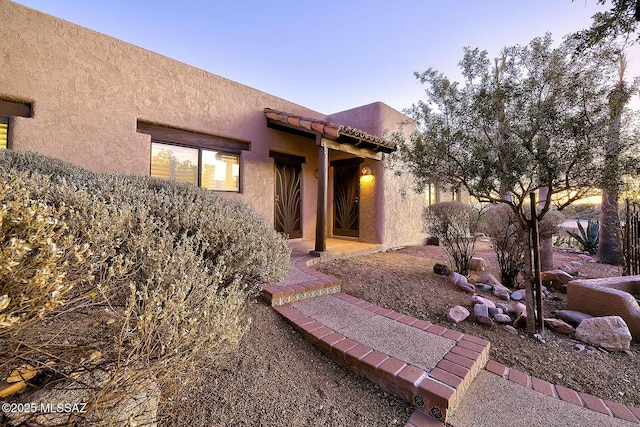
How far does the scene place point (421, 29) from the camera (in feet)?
22.9

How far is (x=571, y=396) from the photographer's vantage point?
6.55 ft

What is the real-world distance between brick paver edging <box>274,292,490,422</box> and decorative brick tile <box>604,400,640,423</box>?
2.63 feet

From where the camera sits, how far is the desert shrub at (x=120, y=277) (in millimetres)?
1098

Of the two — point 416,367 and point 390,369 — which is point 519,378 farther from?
point 390,369

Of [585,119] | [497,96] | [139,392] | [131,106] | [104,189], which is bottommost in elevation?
[139,392]

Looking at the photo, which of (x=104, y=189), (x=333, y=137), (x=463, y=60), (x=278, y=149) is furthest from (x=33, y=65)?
(x=463, y=60)

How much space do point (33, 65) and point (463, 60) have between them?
669 centimetres

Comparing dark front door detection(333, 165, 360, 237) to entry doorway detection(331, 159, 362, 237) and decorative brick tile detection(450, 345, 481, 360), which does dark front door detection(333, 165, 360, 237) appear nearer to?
entry doorway detection(331, 159, 362, 237)

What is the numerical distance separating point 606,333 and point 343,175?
7.09 meters

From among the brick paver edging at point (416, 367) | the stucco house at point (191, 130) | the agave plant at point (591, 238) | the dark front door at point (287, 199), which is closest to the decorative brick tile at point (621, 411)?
the brick paver edging at point (416, 367)

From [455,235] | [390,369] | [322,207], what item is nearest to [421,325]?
[390,369]

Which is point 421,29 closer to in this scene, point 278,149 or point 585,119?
point 278,149

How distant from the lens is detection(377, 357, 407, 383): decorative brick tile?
197 cm

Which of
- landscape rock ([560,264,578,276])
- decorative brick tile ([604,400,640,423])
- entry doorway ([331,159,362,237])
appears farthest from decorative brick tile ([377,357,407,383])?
entry doorway ([331,159,362,237])
